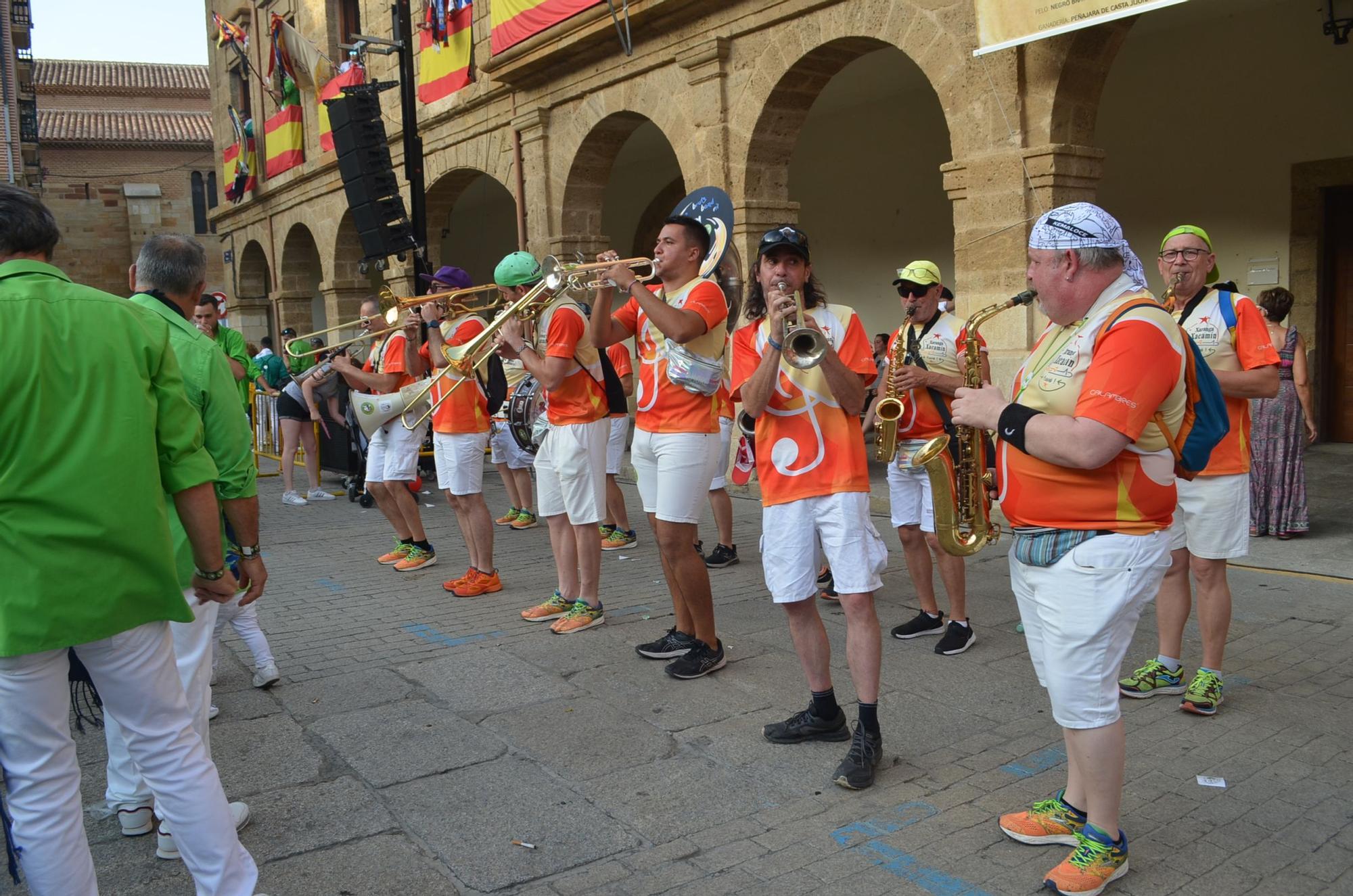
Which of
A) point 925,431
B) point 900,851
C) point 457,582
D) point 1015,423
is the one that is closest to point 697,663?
point 925,431

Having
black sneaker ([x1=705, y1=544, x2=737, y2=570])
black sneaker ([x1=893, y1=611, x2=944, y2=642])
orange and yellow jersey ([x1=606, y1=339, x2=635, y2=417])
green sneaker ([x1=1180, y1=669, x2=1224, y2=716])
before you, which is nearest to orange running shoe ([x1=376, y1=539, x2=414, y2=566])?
orange and yellow jersey ([x1=606, y1=339, x2=635, y2=417])

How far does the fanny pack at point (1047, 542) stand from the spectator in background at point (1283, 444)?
503 cm

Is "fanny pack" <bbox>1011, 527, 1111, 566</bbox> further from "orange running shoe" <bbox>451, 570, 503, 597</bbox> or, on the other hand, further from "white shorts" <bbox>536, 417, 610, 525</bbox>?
"orange running shoe" <bbox>451, 570, 503, 597</bbox>

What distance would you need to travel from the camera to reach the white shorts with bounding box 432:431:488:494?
6.54 m

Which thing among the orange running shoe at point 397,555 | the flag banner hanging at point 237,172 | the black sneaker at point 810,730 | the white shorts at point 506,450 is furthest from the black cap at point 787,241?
the flag banner hanging at point 237,172

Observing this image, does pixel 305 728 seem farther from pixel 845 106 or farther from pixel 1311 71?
pixel 845 106

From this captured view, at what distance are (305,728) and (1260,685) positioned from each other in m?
3.89

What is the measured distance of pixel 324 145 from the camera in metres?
18.7

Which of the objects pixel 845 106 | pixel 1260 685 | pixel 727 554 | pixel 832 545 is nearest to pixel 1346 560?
pixel 1260 685

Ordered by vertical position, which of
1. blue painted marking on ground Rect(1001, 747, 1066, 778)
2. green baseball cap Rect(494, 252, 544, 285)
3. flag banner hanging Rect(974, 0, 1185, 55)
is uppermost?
flag banner hanging Rect(974, 0, 1185, 55)

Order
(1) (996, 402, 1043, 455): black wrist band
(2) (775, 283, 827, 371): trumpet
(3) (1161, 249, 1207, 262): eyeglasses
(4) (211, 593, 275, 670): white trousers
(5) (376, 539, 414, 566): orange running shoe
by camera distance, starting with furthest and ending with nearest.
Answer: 1. (5) (376, 539, 414, 566): orange running shoe
2. (4) (211, 593, 275, 670): white trousers
3. (3) (1161, 249, 1207, 262): eyeglasses
4. (2) (775, 283, 827, 371): trumpet
5. (1) (996, 402, 1043, 455): black wrist band

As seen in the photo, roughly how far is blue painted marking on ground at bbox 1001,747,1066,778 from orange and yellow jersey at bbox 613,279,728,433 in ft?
6.19

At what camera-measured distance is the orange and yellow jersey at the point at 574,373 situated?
5328mm

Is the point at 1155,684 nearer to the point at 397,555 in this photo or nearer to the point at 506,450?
the point at 397,555
